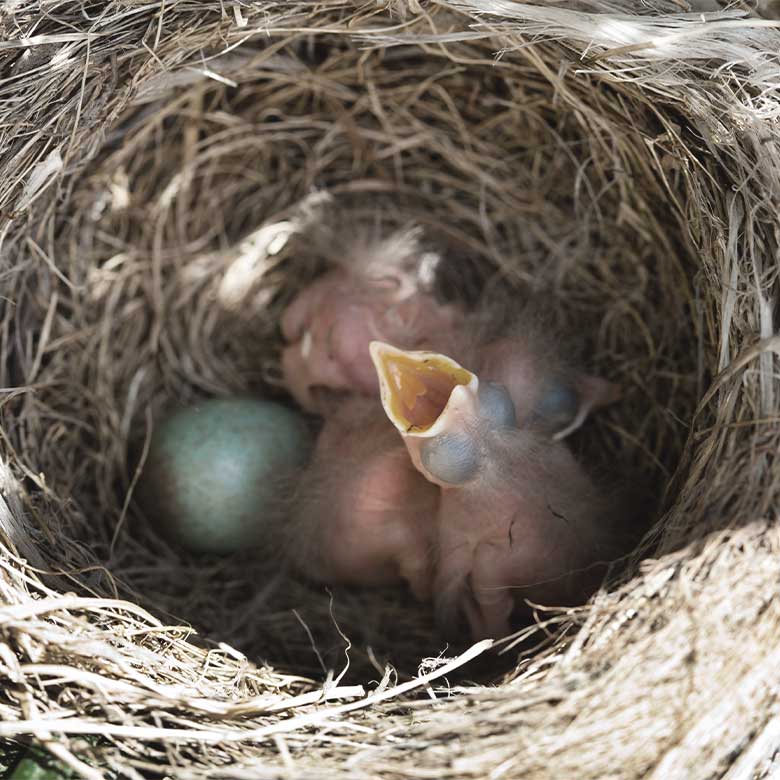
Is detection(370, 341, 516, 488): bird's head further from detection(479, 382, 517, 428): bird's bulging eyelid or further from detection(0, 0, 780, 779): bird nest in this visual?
detection(0, 0, 780, 779): bird nest

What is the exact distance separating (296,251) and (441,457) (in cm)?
82

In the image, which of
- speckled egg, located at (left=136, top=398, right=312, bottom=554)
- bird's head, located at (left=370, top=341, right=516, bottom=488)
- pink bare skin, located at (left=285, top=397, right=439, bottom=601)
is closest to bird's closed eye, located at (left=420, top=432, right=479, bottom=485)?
bird's head, located at (left=370, top=341, right=516, bottom=488)

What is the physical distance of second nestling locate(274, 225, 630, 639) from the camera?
143 cm

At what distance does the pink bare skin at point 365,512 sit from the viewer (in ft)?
5.32

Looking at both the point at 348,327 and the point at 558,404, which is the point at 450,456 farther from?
the point at 348,327

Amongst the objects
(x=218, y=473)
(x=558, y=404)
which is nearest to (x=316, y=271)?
(x=218, y=473)

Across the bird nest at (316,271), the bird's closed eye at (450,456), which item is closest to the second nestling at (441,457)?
the bird's closed eye at (450,456)

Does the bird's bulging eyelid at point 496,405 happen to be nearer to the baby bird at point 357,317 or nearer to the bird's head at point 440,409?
the bird's head at point 440,409

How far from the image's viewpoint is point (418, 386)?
4.74 feet

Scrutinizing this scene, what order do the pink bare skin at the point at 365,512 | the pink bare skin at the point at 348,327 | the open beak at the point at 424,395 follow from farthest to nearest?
1. the pink bare skin at the point at 348,327
2. the pink bare skin at the point at 365,512
3. the open beak at the point at 424,395

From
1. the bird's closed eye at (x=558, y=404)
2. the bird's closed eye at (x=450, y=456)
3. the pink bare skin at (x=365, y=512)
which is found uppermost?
the bird's closed eye at (x=450, y=456)

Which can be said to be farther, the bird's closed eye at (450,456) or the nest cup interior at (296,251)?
the nest cup interior at (296,251)

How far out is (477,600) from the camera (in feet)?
5.13

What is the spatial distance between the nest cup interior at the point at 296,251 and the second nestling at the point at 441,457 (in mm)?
114
